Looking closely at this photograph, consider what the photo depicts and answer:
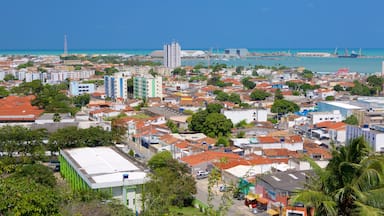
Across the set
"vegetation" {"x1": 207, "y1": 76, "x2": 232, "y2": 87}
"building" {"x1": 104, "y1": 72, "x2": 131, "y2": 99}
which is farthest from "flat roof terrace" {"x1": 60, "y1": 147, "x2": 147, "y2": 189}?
"vegetation" {"x1": 207, "y1": 76, "x2": 232, "y2": 87}

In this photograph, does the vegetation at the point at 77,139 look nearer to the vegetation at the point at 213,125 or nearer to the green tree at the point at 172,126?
the vegetation at the point at 213,125

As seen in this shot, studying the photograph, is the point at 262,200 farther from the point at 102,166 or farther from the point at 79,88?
the point at 79,88

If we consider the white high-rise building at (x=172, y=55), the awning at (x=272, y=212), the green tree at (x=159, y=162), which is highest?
the white high-rise building at (x=172, y=55)

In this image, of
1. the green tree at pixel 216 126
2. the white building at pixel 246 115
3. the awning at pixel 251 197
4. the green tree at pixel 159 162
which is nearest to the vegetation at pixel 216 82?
the white building at pixel 246 115

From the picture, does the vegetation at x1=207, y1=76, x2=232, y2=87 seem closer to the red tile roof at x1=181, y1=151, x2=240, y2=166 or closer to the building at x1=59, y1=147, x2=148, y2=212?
the red tile roof at x1=181, y1=151, x2=240, y2=166

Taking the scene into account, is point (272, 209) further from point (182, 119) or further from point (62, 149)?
point (182, 119)

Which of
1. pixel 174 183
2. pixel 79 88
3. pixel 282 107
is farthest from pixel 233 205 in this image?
pixel 79 88

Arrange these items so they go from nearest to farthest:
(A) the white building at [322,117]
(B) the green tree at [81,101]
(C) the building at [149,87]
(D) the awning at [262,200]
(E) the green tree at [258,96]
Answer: (D) the awning at [262,200]
(A) the white building at [322,117]
(B) the green tree at [81,101]
(E) the green tree at [258,96]
(C) the building at [149,87]
